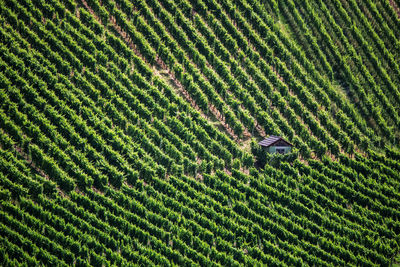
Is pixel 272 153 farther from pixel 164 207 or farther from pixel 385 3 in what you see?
pixel 385 3

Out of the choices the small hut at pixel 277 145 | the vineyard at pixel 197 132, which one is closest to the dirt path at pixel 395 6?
the vineyard at pixel 197 132

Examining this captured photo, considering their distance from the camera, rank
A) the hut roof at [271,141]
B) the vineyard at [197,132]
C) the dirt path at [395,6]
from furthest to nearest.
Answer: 1. the dirt path at [395,6]
2. the hut roof at [271,141]
3. the vineyard at [197,132]

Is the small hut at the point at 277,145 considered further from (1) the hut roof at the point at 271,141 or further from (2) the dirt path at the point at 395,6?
(2) the dirt path at the point at 395,6

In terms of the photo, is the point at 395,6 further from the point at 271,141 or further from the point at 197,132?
the point at 197,132

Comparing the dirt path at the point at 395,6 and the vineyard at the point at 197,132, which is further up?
the dirt path at the point at 395,6

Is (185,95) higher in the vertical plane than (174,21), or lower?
lower

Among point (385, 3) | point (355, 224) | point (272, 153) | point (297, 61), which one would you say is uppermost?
point (385, 3)

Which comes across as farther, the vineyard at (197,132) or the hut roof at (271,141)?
the hut roof at (271,141)

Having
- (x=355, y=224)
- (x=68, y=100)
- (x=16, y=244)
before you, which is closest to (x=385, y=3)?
(x=355, y=224)
